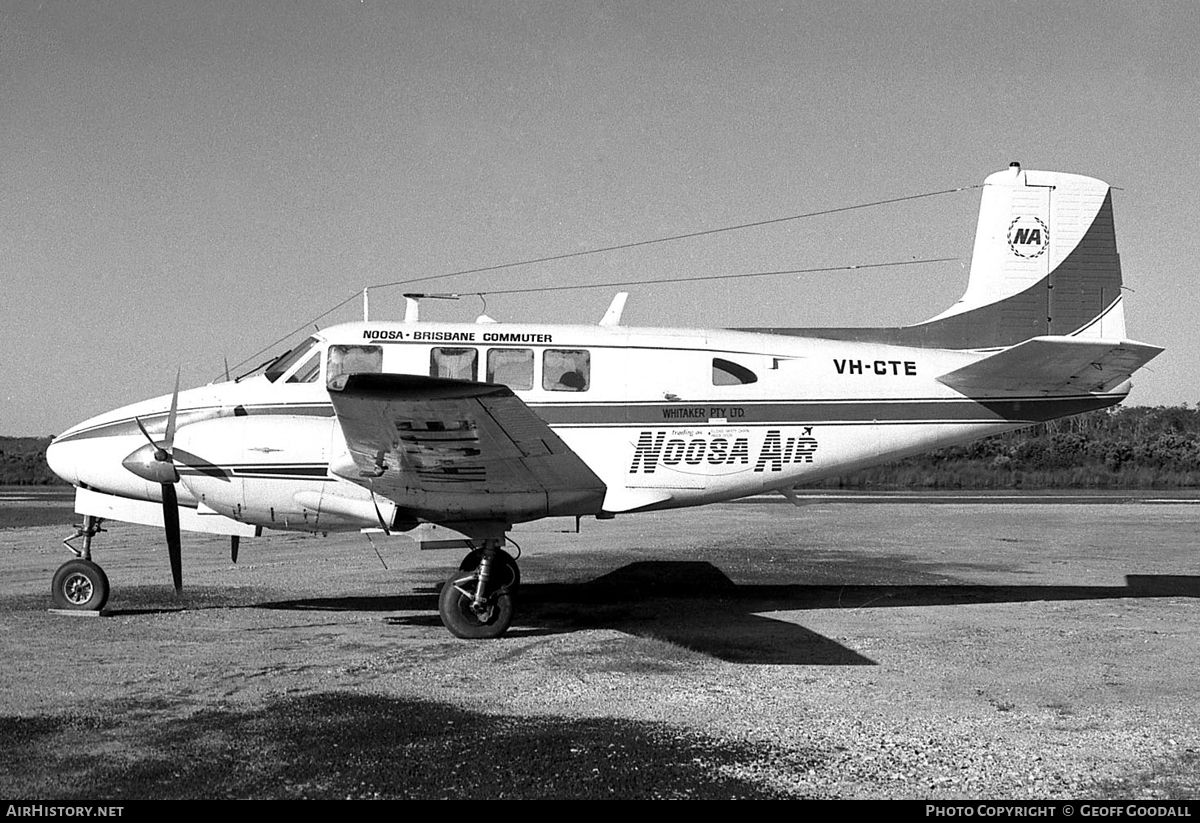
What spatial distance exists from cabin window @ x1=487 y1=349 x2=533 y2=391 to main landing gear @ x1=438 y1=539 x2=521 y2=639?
6.07 feet

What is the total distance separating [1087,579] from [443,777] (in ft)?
41.3

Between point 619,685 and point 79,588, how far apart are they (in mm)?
6738

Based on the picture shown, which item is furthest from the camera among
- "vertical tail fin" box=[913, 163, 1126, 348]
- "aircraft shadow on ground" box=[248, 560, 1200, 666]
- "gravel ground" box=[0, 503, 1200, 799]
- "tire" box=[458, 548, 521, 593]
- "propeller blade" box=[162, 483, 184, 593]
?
"vertical tail fin" box=[913, 163, 1126, 348]

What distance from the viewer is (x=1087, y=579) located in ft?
50.6

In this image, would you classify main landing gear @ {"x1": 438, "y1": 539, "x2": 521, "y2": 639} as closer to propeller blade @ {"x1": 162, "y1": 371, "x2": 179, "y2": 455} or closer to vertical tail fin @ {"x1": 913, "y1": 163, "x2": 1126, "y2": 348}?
propeller blade @ {"x1": 162, "y1": 371, "x2": 179, "y2": 455}

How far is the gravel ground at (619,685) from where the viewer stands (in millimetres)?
6090

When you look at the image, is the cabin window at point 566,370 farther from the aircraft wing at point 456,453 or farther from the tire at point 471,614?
the tire at point 471,614

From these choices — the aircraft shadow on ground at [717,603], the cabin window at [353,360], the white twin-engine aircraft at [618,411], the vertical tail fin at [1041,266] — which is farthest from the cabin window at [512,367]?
the vertical tail fin at [1041,266]

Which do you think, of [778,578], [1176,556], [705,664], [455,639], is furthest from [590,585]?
[1176,556]

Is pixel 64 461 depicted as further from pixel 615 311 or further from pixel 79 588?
pixel 615 311

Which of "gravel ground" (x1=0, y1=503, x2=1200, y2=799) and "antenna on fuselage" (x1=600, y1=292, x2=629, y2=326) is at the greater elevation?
"antenna on fuselage" (x1=600, y1=292, x2=629, y2=326)

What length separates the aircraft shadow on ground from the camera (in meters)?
10.4

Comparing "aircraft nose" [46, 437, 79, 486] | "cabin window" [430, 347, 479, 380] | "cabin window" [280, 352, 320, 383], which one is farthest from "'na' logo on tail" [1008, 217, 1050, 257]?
"aircraft nose" [46, 437, 79, 486]

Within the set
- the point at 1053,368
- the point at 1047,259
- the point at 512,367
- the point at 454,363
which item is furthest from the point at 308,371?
the point at 1047,259
